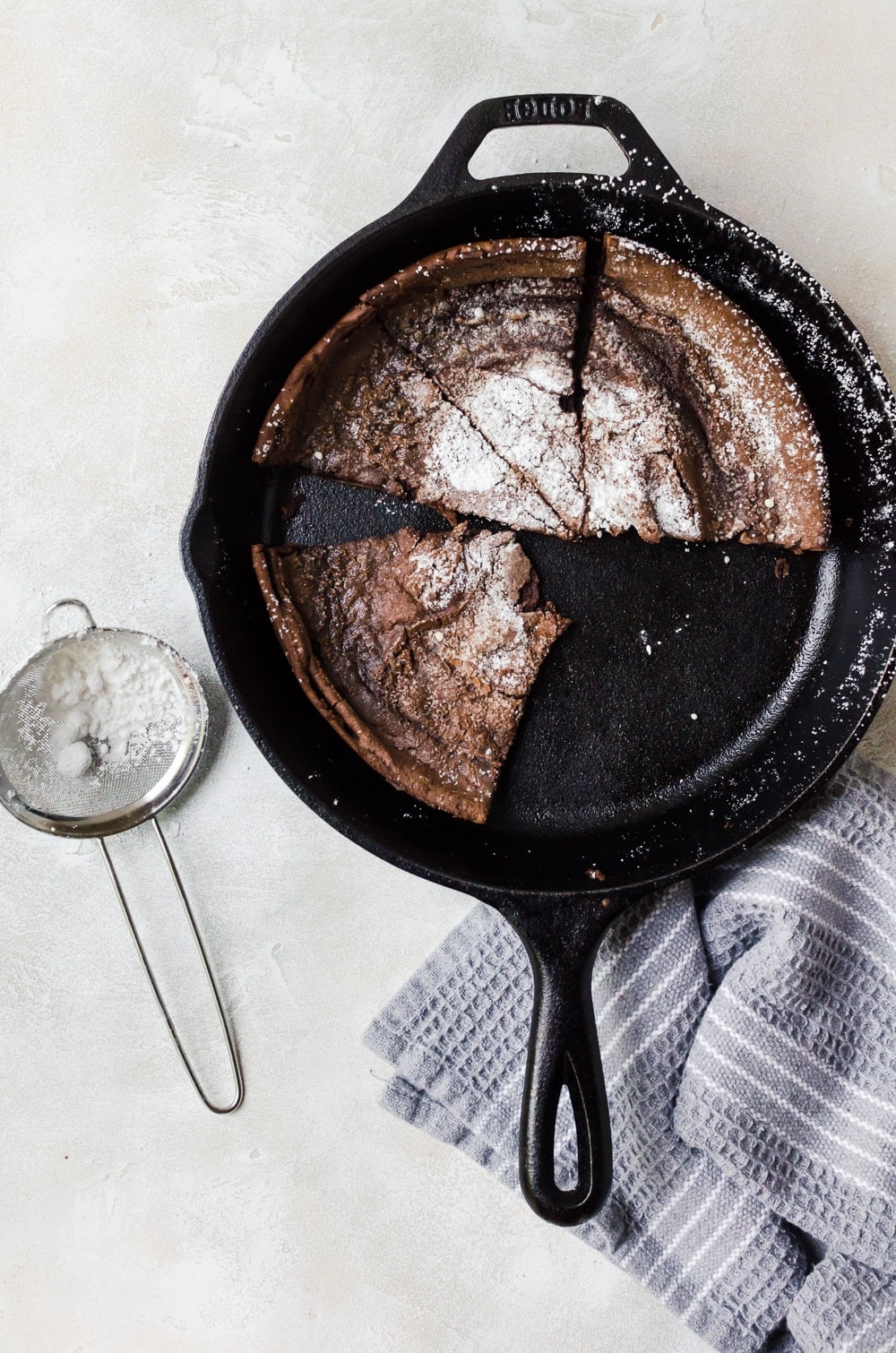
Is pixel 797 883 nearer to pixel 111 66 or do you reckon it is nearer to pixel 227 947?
pixel 227 947

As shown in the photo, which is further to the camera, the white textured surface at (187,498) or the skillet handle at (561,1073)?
the white textured surface at (187,498)

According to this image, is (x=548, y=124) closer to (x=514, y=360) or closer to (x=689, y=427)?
(x=514, y=360)

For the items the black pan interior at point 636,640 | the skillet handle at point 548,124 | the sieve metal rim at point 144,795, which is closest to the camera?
the skillet handle at point 548,124

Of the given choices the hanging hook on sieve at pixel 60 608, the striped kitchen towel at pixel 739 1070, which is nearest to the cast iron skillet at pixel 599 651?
the striped kitchen towel at pixel 739 1070

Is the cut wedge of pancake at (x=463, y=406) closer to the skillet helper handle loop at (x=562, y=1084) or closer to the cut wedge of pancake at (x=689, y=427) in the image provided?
the cut wedge of pancake at (x=689, y=427)

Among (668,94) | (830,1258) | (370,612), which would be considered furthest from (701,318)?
(830,1258)

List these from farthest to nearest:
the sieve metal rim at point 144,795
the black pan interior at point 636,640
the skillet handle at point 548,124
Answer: the sieve metal rim at point 144,795
the black pan interior at point 636,640
the skillet handle at point 548,124

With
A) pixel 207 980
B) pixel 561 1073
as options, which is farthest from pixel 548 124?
pixel 207 980

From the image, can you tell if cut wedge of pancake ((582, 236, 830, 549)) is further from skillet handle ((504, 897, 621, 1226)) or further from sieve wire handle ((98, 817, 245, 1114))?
sieve wire handle ((98, 817, 245, 1114))

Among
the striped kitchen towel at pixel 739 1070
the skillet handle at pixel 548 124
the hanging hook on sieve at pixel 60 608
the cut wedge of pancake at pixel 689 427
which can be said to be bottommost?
the striped kitchen towel at pixel 739 1070
